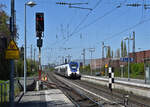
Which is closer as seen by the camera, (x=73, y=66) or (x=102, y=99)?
(x=102, y=99)

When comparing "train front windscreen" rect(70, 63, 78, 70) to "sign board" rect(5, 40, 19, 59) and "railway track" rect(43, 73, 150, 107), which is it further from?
"sign board" rect(5, 40, 19, 59)

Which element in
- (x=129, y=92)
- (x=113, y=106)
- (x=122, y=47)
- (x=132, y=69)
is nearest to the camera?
(x=113, y=106)

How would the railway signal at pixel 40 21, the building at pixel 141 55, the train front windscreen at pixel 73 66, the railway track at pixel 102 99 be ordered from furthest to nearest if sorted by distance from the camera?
the building at pixel 141 55
the train front windscreen at pixel 73 66
the railway signal at pixel 40 21
the railway track at pixel 102 99

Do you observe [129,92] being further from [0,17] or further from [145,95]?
[0,17]

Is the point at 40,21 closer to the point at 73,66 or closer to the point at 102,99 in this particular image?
the point at 102,99

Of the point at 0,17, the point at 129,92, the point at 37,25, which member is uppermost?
the point at 0,17

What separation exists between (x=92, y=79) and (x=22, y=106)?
2527cm

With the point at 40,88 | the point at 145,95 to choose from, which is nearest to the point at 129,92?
the point at 145,95

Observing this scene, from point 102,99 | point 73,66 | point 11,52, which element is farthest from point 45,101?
point 73,66

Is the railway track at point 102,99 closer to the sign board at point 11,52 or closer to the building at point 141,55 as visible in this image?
the sign board at point 11,52

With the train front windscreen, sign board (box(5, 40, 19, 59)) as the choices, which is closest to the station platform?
sign board (box(5, 40, 19, 59))

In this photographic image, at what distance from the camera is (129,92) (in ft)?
66.8

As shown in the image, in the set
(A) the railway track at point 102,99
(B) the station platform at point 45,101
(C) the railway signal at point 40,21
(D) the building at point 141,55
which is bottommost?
(A) the railway track at point 102,99

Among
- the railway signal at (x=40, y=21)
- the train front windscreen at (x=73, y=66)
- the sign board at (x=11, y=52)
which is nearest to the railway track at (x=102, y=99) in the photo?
the sign board at (x=11, y=52)
